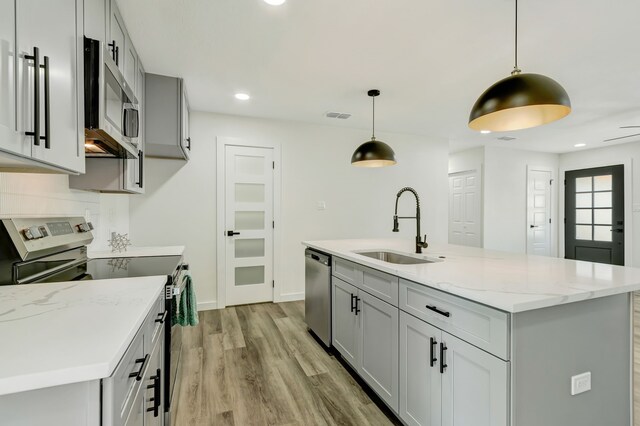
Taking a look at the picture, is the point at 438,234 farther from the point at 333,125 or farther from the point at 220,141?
the point at 220,141

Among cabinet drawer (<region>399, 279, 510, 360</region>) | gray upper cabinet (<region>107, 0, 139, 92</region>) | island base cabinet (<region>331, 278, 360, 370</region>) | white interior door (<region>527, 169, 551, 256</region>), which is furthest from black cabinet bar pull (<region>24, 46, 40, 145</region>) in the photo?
white interior door (<region>527, 169, 551, 256</region>)

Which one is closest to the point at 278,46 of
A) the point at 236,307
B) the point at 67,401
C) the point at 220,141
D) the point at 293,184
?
the point at 220,141

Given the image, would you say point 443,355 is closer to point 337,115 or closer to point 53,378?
point 53,378

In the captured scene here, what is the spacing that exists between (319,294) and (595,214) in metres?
6.18

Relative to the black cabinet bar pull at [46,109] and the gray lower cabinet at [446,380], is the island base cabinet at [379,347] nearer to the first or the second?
the gray lower cabinet at [446,380]

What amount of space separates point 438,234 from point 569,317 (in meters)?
4.16

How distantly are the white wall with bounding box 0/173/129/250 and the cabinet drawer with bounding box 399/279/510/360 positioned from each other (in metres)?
2.03

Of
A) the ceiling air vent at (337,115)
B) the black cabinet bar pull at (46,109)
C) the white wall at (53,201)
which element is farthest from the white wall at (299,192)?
the black cabinet bar pull at (46,109)

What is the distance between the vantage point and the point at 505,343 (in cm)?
120

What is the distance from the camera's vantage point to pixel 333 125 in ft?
15.1

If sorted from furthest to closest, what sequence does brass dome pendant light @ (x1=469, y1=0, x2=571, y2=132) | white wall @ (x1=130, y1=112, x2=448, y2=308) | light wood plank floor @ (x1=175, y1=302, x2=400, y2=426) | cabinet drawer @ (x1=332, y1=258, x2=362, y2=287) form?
white wall @ (x1=130, y1=112, x2=448, y2=308)
cabinet drawer @ (x1=332, y1=258, x2=362, y2=287)
light wood plank floor @ (x1=175, y1=302, x2=400, y2=426)
brass dome pendant light @ (x1=469, y1=0, x2=571, y2=132)

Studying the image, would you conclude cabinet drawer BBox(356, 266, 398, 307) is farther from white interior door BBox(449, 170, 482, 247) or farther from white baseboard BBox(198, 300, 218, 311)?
white interior door BBox(449, 170, 482, 247)

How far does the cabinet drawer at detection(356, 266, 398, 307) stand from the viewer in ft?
6.11

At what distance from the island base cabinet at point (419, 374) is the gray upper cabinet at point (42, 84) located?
177 cm
